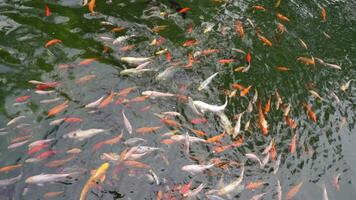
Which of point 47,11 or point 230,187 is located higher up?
point 47,11

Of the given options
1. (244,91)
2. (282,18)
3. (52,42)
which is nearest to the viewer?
(244,91)

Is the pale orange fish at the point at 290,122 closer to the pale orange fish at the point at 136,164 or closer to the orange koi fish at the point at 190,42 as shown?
the orange koi fish at the point at 190,42

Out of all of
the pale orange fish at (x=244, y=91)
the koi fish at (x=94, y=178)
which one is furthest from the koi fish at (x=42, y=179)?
the pale orange fish at (x=244, y=91)

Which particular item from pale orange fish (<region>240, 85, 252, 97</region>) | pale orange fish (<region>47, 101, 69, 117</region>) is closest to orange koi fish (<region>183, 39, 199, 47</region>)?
pale orange fish (<region>240, 85, 252, 97</region>)

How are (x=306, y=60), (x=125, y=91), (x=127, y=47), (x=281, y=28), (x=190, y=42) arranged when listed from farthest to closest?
1. (x=281, y=28)
2. (x=306, y=60)
3. (x=190, y=42)
4. (x=127, y=47)
5. (x=125, y=91)

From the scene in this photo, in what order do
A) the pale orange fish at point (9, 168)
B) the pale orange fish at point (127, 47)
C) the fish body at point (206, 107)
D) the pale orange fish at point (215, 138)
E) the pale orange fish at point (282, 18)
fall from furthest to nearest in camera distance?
the pale orange fish at point (282, 18), the pale orange fish at point (127, 47), the fish body at point (206, 107), the pale orange fish at point (215, 138), the pale orange fish at point (9, 168)

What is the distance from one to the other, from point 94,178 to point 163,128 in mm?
1393

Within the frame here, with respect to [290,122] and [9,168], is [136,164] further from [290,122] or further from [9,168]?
[290,122]

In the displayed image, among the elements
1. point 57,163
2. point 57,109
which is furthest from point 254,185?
point 57,109

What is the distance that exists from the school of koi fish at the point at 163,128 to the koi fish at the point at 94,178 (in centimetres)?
1

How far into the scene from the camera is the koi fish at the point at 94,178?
5.68 meters

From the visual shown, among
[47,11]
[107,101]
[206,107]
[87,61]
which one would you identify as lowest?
[206,107]

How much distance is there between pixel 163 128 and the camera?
664 cm

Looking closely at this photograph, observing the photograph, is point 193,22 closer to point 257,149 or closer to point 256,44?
point 256,44
